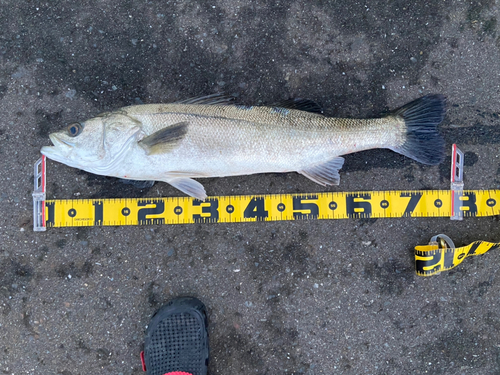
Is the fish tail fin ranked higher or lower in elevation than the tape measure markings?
higher

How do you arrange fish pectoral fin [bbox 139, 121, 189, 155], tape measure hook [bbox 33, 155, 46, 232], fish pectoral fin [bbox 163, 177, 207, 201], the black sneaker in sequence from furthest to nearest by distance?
tape measure hook [bbox 33, 155, 46, 232] → the black sneaker → fish pectoral fin [bbox 163, 177, 207, 201] → fish pectoral fin [bbox 139, 121, 189, 155]

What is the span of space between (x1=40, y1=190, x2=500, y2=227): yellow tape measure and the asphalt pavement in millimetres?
96

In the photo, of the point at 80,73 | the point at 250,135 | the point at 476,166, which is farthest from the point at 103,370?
the point at 476,166

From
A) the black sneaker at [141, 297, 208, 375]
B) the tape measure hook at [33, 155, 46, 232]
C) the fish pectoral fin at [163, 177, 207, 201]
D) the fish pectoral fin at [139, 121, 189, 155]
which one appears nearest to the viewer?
the fish pectoral fin at [139, 121, 189, 155]

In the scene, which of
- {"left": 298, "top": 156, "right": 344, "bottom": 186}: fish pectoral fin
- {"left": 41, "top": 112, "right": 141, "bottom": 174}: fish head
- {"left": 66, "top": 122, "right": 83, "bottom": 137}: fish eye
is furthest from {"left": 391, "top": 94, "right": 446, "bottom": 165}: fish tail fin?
{"left": 66, "top": 122, "right": 83, "bottom": 137}: fish eye

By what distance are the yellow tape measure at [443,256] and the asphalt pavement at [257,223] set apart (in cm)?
16

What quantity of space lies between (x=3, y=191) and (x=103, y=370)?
2.14 meters

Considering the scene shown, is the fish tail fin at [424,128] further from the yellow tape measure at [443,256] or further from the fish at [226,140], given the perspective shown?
the yellow tape measure at [443,256]

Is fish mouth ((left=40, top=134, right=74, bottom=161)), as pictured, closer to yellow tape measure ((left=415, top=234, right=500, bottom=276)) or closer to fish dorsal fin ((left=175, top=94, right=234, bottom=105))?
fish dorsal fin ((left=175, top=94, right=234, bottom=105))

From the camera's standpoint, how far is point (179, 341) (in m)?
3.21

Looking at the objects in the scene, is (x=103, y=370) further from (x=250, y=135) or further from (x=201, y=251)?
(x=250, y=135)

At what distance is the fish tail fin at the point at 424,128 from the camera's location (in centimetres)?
314

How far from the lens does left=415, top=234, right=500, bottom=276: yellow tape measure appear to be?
3.20 metres

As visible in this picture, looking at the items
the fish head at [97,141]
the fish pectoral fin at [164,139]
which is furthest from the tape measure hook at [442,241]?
the fish head at [97,141]
